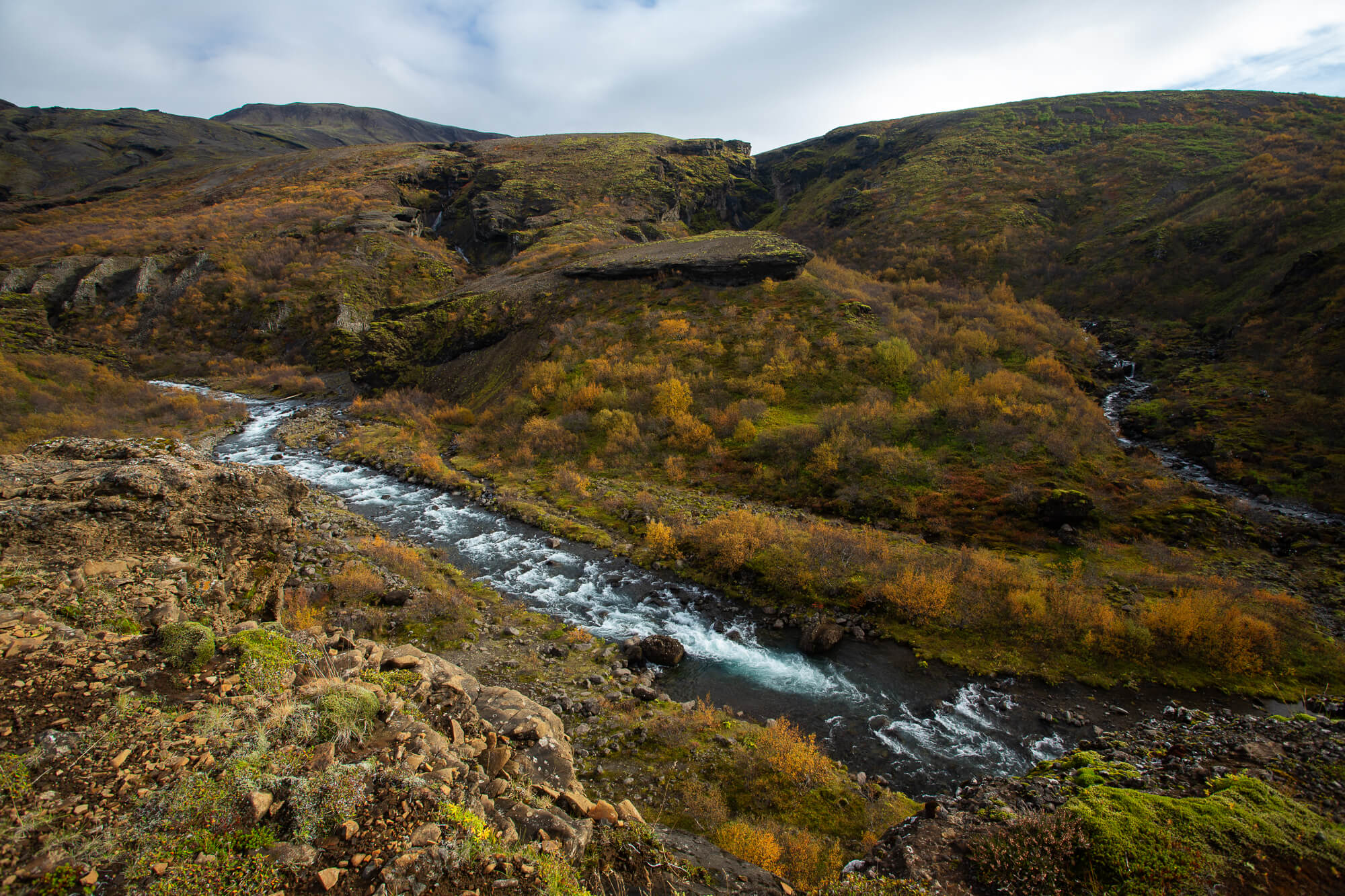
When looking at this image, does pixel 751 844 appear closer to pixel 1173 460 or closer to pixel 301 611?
pixel 301 611

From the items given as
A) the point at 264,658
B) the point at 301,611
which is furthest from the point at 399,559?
the point at 264,658

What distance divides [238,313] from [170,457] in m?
44.8

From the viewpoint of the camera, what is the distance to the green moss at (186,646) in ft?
15.0

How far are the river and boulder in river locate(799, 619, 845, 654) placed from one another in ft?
0.59

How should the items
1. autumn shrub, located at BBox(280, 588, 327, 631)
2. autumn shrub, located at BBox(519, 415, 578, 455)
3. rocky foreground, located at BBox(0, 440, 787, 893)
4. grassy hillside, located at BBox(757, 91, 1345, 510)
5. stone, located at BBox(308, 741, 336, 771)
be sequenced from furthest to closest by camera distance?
autumn shrub, located at BBox(519, 415, 578, 455) → grassy hillside, located at BBox(757, 91, 1345, 510) → autumn shrub, located at BBox(280, 588, 327, 631) → stone, located at BBox(308, 741, 336, 771) → rocky foreground, located at BBox(0, 440, 787, 893)

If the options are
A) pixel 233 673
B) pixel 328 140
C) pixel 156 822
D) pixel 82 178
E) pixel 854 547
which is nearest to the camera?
pixel 156 822

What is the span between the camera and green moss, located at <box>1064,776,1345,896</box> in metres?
4.88

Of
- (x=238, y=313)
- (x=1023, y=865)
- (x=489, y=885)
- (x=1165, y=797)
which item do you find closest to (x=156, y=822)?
(x=489, y=885)

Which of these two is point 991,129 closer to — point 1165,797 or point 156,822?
point 1165,797

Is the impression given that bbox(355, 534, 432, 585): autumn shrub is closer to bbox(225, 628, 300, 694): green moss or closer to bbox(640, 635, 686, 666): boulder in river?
bbox(640, 635, 686, 666): boulder in river

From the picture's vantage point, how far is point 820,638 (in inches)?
433

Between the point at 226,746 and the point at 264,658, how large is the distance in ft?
4.17

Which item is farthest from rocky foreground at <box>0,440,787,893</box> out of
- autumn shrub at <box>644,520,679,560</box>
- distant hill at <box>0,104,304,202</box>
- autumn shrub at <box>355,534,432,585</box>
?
distant hill at <box>0,104,304,202</box>

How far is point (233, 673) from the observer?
4.66 m
